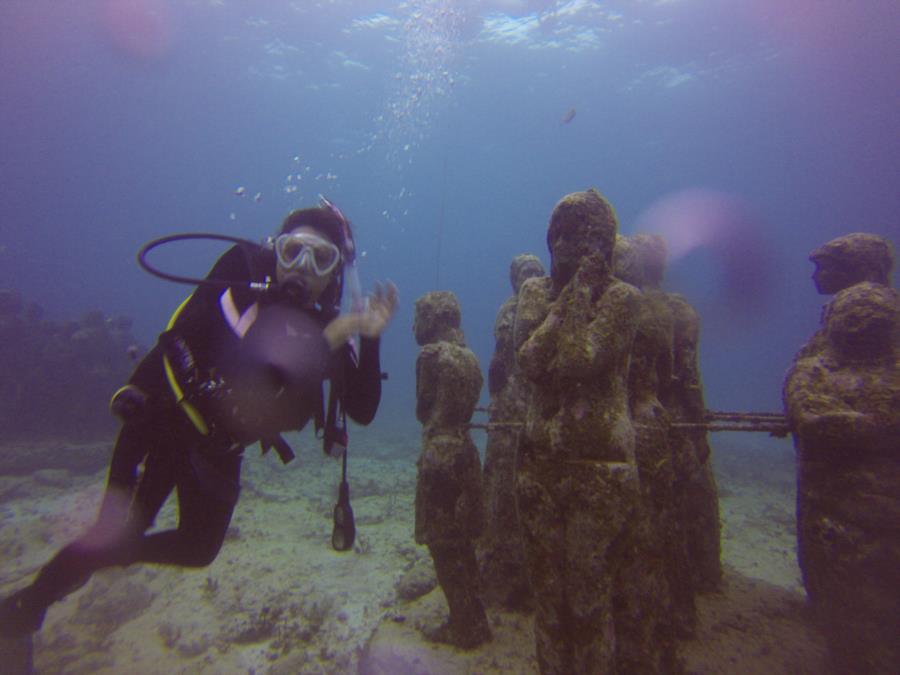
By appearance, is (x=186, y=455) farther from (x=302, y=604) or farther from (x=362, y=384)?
(x=302, y=604)

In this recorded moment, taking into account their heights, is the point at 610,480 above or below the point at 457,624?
above

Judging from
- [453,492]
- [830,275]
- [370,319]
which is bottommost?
[453,492]

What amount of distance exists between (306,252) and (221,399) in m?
1.37

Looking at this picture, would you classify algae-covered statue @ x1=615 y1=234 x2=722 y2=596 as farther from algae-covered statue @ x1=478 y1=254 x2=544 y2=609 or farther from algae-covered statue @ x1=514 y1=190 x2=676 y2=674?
algae-covered statue @ x1=478 y1=254 x2=544 y2=609

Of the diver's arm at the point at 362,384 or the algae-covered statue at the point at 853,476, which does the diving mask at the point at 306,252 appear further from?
the algae-covered statue at the point at 853,476

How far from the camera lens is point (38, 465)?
43.7 ft

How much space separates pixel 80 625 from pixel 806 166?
75.3 metres

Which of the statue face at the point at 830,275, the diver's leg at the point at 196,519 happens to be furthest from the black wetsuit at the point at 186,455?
the statue face at the point at 830,275

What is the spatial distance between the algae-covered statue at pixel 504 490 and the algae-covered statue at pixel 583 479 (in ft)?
6.10

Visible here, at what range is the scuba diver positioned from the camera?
3447 mm

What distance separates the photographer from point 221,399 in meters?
3.28

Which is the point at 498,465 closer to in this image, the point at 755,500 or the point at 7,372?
the point at 755,500

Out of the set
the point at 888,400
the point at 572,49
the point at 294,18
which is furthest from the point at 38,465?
the point at 572,49

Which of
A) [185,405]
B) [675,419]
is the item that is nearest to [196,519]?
[185,405]
